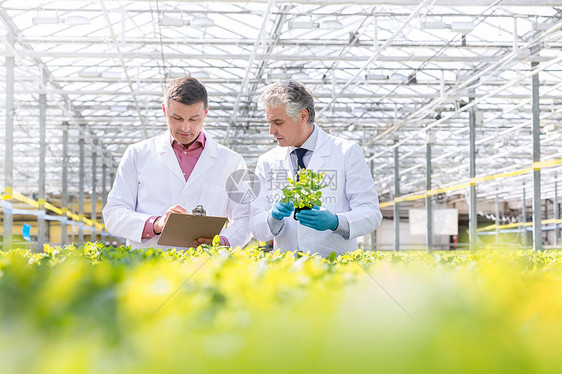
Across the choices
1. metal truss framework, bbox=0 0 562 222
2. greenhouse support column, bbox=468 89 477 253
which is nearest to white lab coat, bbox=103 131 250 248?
metal truss framework, bbox=0 0 562 222

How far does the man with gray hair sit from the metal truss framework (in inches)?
227

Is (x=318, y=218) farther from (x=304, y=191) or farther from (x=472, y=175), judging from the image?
(x=472, y=175)

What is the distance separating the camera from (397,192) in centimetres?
1767

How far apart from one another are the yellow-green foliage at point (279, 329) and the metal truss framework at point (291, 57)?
28.3ft

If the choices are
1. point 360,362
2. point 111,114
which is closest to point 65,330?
point 360,362

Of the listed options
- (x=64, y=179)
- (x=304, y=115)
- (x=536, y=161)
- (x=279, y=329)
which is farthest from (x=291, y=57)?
(x=279, y=329)

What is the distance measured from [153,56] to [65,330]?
38.6 ft

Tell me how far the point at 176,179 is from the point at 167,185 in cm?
7

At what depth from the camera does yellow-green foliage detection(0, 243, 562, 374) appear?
56 centimetres

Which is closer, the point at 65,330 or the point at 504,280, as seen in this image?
the point at 65,330

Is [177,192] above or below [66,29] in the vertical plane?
below

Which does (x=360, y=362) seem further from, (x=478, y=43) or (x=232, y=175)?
(x=478, y=43)

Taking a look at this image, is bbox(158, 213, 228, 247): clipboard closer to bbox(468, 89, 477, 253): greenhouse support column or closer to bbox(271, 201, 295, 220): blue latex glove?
bbox(271, 201, 295, 220): blue latex glove

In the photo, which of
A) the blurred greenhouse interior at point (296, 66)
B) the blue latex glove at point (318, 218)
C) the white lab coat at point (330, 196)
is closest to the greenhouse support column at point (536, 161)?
the blurred greenhouse interior at point (296, 66)
